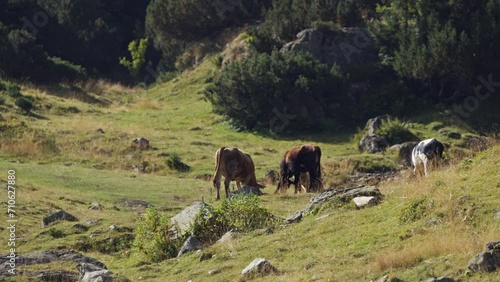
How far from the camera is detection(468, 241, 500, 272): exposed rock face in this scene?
36.6 ft

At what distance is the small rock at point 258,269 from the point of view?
13.0m

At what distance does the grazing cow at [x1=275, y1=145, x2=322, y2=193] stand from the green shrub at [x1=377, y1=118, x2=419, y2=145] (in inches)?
392

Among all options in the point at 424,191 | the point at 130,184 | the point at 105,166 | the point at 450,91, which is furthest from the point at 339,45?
the point at 424,191

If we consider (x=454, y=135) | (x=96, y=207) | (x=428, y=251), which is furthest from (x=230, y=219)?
(x=454, y=135)

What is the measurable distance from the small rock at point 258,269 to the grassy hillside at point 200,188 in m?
0.23

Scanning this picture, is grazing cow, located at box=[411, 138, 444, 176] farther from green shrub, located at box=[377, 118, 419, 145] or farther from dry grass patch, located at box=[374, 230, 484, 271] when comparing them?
green shrub, located at box=[377, 118, 419, 145]

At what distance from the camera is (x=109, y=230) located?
19.5 m

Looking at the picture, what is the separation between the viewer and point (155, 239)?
16828 millimetres

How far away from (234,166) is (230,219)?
27.5ft

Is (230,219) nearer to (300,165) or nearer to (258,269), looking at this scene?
(258,269)

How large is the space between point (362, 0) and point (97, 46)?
1877 cm

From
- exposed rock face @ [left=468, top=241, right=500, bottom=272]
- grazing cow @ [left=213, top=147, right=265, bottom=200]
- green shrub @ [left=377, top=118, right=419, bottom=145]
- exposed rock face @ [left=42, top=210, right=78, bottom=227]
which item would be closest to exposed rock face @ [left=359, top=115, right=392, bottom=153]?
green shrub @ [left=377, top=118, right=419, bottom=145]

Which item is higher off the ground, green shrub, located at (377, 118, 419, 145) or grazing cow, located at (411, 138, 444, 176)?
grazing cow, located at (411, 138, 444, 176)

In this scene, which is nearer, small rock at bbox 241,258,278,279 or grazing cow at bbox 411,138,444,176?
small rock at bbox 241,258,278,279
